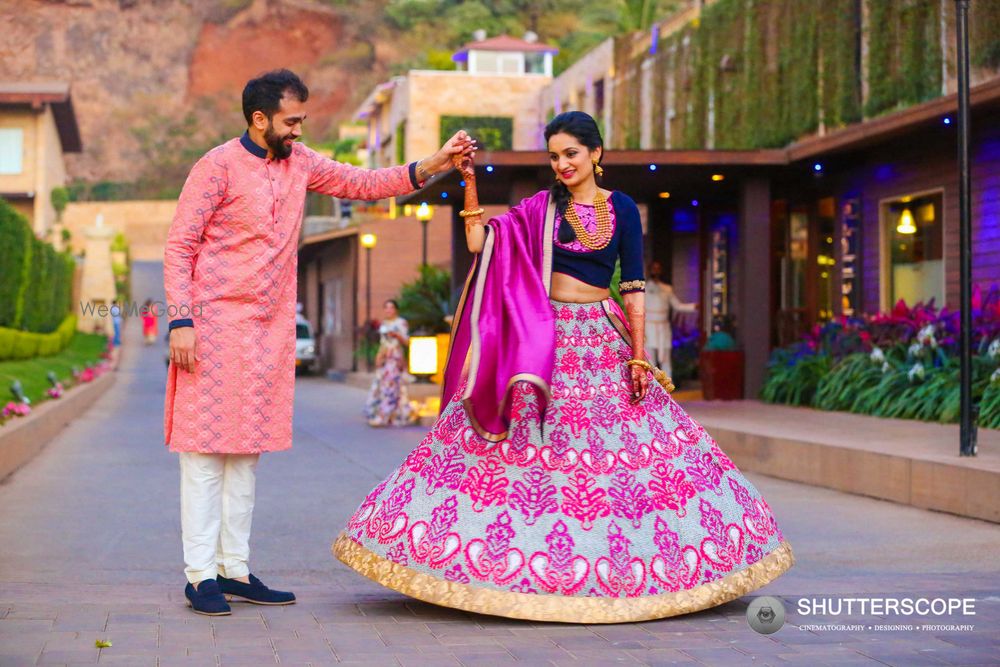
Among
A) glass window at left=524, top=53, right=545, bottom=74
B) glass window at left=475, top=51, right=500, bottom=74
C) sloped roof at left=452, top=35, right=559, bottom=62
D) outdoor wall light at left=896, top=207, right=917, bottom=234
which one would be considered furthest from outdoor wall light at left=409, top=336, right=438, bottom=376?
glass window at left=524, top=53, right=545, bottom=74

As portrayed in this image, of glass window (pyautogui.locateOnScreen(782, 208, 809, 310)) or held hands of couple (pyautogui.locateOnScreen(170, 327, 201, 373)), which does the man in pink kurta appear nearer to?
held hands of couple (pyautogui.locateOnScreen(170, 327, 201, 373))

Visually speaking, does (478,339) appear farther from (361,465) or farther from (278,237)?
(361,465)

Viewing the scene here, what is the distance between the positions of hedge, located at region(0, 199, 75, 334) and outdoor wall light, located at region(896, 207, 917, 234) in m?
13.1

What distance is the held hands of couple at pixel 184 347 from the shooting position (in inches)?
208

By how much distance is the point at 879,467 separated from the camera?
10078 millimetres

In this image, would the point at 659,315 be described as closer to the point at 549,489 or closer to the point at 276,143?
the point at 276,143

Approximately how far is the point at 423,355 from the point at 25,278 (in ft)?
26.5

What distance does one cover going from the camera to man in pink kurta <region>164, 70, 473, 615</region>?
534 cm

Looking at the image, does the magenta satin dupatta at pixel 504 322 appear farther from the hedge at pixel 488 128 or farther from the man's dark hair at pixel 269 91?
the hedge at pixel 488 128

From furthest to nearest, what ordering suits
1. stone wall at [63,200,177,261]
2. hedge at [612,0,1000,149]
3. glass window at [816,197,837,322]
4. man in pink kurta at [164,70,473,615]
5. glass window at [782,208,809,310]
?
stone wall at [63,200,177,261] < glass window at [782,208,809,310] < glass window at [816,197,837,322] < hedge at [612,0,1000,149] < man in pink kurta at [164,70,473,615]

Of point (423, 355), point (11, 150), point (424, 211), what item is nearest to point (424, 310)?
point (424, 211)

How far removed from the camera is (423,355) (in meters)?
20.2

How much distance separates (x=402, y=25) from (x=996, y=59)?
8958 cm

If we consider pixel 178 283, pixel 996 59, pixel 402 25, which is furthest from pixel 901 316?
pixel 402 25
